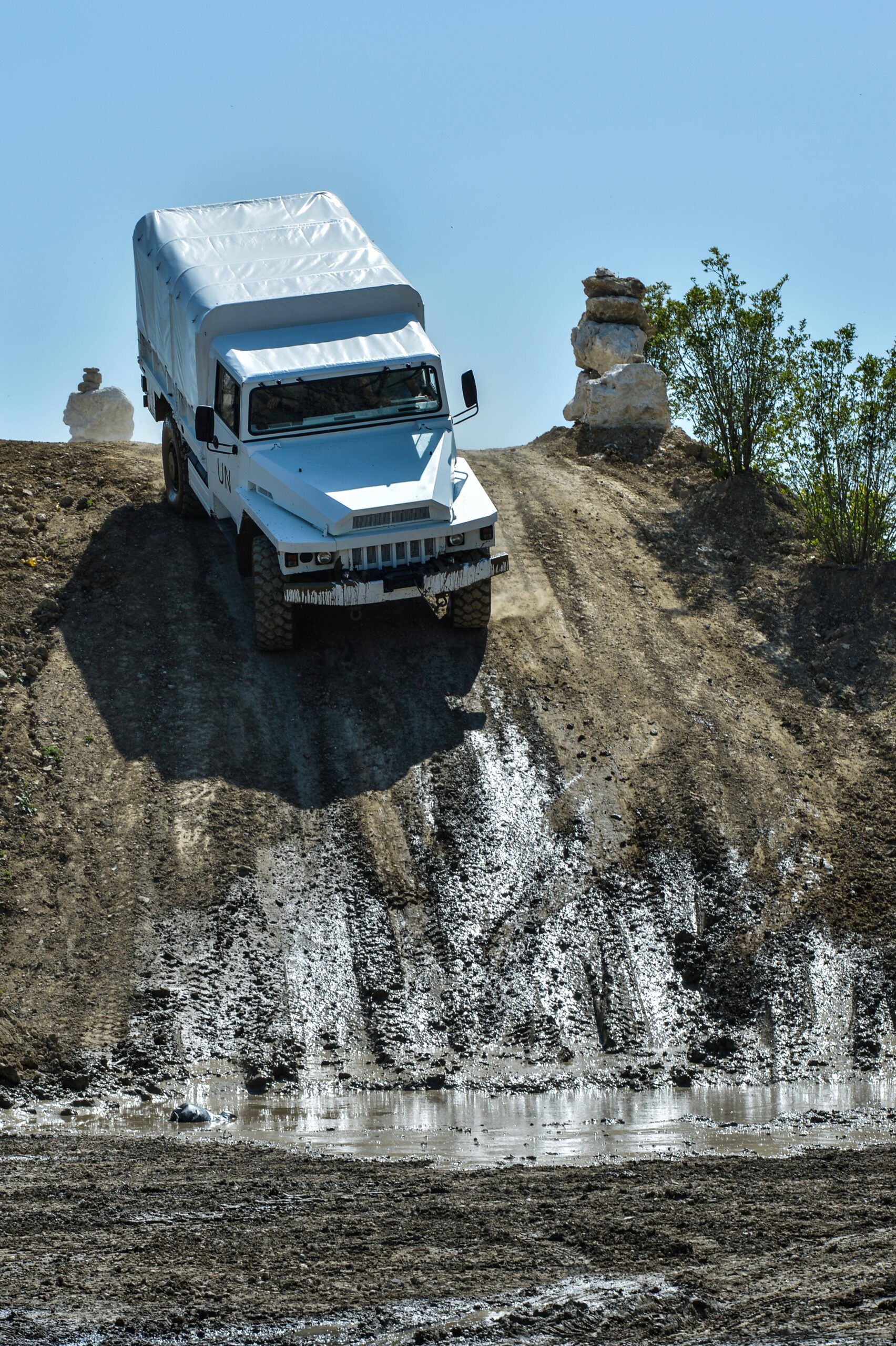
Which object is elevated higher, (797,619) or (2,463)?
(2,463)

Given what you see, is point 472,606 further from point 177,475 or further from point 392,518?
point 177,475

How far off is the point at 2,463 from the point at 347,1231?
12.6 m

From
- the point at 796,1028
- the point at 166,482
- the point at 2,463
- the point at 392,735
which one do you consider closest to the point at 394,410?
the point at 392,735

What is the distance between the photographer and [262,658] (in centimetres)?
1416

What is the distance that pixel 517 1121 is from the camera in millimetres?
9055

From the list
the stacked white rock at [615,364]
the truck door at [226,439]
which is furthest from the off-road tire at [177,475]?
the stacked white rock at [615,364]

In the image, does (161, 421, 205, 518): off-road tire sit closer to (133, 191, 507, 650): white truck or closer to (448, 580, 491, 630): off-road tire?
(133, 191, 507, 650): white truck

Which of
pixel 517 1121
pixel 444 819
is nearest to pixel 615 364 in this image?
pixel 444 819

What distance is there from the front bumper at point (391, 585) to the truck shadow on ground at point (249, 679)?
880mm

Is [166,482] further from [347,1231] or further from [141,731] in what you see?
[347,1231]

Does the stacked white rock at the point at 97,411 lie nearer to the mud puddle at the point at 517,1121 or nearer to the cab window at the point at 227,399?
the cab window at the point at 227,399

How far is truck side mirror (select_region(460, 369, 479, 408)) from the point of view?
14.3 m

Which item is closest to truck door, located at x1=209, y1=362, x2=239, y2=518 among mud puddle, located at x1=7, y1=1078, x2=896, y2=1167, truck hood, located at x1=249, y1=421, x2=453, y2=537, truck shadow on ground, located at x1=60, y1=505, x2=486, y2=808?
truck hood, located at x1=249, y1=421, x2=453, y2=537

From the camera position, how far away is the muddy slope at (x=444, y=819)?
1012 centimetres
